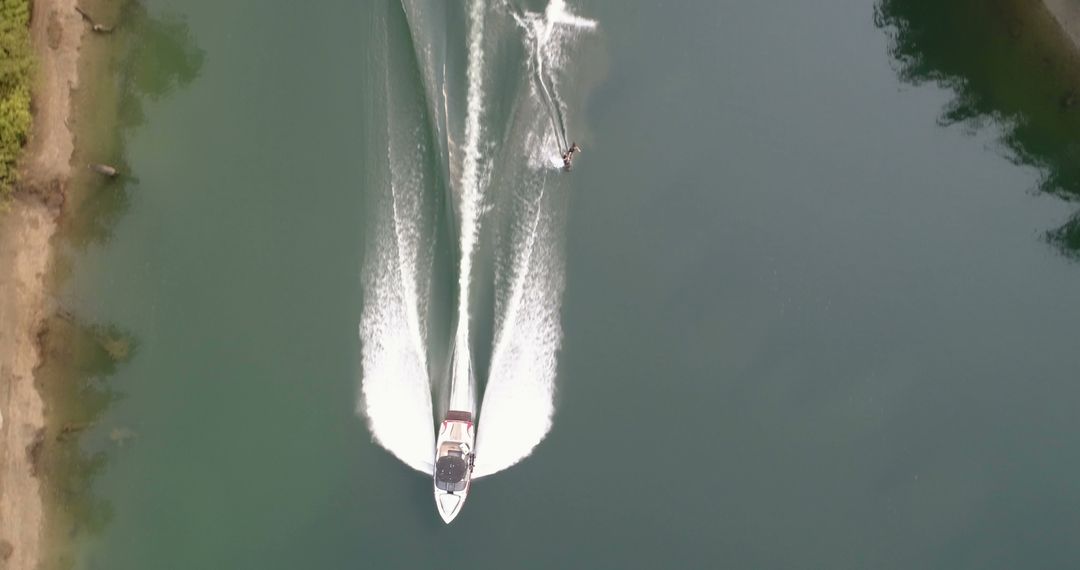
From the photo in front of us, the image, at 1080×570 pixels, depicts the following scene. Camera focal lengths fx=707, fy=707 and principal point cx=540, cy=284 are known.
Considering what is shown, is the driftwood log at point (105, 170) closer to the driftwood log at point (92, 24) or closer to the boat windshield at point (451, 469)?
the driftwood log at point (92, 24)

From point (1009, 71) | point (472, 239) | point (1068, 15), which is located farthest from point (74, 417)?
point (1068, 15)

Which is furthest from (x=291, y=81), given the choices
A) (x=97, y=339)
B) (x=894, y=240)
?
(x=894, y=240)

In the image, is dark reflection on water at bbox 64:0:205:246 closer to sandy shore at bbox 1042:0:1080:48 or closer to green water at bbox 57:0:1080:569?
green water at bbox 57:0:1080:569

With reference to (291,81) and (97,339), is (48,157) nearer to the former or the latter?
(97,339)

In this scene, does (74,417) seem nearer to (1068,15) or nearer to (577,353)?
(577,353)

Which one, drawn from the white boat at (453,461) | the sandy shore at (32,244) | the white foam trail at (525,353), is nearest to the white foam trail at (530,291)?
the white foam trail at (525,353)
